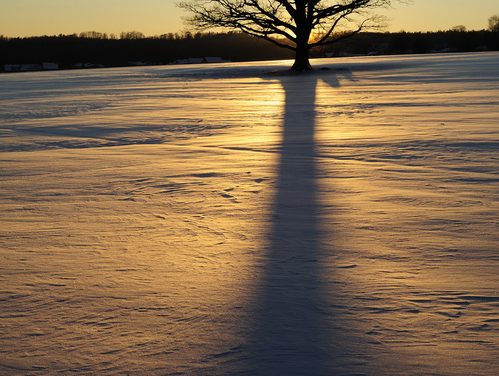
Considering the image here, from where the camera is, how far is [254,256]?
407cm

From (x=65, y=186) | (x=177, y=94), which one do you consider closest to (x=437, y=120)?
(x=65, y=186)

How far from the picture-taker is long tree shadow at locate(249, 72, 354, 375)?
2756mm

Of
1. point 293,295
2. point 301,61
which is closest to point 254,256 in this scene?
point 293,295

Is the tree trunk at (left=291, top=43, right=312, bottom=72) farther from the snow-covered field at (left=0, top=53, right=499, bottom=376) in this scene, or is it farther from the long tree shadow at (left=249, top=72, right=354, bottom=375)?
the long tree shadow at (left=249, top=72, right=354, bottom=375)

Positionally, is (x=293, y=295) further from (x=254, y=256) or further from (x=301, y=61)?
(x=301, y=61)

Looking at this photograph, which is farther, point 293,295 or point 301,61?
point 301,61

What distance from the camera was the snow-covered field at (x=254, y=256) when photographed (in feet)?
9.29

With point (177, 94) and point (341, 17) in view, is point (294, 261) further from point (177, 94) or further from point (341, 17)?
point (341, 17)

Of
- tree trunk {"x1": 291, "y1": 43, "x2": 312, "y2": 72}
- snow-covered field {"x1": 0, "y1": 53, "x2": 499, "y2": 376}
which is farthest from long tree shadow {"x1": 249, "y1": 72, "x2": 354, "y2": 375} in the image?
tree trunk {"x1": 291, "y1": 43, "x2": 312, "y2": 72}

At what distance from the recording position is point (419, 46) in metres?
60.4

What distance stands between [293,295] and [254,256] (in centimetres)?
69

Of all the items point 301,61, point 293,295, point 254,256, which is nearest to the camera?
point 293,295

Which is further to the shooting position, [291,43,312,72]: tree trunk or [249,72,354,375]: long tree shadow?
[291,43,312,72]: tree trunk

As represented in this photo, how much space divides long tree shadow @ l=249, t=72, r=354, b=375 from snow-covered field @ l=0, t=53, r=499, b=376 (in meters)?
0.01
